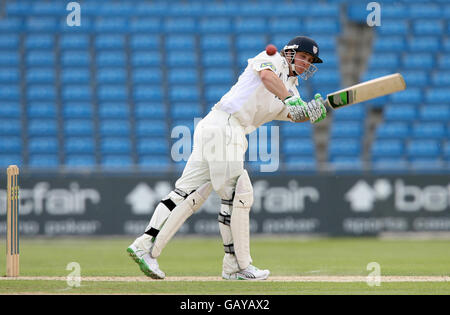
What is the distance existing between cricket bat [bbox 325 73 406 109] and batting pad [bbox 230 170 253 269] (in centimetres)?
112

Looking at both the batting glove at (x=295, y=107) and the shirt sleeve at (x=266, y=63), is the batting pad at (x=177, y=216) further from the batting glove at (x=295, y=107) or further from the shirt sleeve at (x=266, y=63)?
the shirt sleeve at (x=266, y=63)

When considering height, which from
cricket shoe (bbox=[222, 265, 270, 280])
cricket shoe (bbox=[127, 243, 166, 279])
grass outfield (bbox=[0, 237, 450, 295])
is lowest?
grass outfield (bbox=[0, 237, 450, 295])

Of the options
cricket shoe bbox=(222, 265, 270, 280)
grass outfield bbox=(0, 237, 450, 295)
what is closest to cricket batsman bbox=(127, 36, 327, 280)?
cricket shoe bbox=(222, 265, 270, 280)

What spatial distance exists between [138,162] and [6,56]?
4640 mm

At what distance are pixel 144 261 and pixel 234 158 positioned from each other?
1.25 meters

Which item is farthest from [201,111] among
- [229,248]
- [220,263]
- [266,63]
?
[266,63]

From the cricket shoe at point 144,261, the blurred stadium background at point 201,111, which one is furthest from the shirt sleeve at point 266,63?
the blurred stadium background at point 201,111

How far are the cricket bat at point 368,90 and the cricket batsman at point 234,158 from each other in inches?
6.2

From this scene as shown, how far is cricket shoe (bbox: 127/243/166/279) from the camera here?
7.12 metres

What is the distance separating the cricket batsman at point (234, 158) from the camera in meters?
7.10

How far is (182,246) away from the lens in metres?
13.5

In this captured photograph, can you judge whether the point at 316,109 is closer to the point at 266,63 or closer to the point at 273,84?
the point at 273,84

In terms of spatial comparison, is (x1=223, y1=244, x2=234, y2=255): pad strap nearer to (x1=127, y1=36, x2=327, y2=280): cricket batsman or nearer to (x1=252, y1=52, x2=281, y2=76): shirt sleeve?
(x1=127, y1=36, x2=327, y2=280): cricket batsman

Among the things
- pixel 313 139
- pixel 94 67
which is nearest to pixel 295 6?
pixel 313 139
